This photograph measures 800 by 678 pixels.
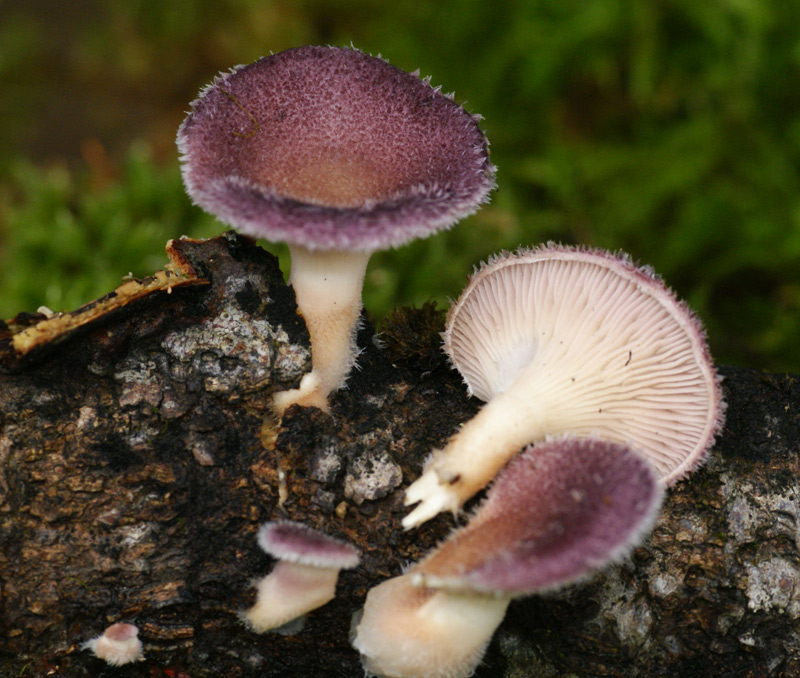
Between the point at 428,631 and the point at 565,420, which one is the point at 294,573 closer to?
the point at 428,631

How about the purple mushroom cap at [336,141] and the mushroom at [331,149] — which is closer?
the purple mushroom cap at [336,141]

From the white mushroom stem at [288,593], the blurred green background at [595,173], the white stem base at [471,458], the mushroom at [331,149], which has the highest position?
the blurred green background at [595,173]

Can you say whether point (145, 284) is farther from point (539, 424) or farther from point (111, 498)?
point (539, 424)

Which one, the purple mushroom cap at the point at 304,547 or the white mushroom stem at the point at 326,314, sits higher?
the white mushroom stem at the point at 326,314

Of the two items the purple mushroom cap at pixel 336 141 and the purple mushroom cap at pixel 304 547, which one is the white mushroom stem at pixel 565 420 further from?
the purple mushroom cap at pixel 336 141

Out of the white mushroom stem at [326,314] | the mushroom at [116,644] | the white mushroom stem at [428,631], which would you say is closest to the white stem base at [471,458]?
the white mushroom stem at [428,631]

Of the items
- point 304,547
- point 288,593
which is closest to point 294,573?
point 288,593

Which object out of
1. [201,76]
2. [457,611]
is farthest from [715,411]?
[201,76]
